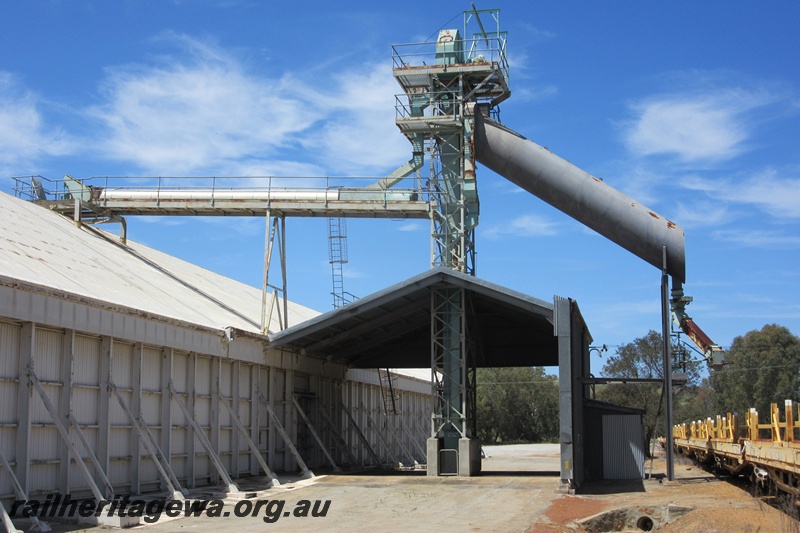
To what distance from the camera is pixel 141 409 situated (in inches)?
931

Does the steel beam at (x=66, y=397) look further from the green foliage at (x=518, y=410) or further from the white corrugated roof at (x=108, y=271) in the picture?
the green foliage at (x=518, y=410)

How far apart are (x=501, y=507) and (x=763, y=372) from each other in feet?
197

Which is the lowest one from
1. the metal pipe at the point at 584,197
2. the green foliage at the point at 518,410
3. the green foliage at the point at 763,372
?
the green foliage at the point at 518,410

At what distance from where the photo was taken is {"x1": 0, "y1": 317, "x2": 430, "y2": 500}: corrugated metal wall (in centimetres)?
1895

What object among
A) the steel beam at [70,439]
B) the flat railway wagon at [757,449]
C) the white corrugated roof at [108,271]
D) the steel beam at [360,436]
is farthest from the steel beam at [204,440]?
the steel beam at [360,436]

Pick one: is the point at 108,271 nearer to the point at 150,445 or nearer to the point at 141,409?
the point at 141,409

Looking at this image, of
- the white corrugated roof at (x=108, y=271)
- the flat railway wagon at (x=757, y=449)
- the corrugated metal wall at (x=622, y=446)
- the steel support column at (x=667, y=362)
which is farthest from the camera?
the corrugated metal wall at (x=622, y=446)

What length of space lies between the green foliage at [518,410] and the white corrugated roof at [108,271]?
58.6 m

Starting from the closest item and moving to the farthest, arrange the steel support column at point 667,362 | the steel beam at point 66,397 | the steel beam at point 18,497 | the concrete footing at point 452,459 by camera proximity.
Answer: the steel beam at point 18,497 < the steel beam at point 66,397 < the steel support column at point 667,362 < the concrete footing at point 452,459

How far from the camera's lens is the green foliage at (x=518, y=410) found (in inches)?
3762

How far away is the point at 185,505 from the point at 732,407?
2588 inches

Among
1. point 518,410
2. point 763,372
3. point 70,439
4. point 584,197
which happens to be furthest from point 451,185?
point 518,410

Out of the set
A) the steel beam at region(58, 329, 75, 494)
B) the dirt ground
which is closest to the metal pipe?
the dirt ground

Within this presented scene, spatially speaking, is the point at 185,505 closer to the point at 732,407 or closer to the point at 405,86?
the point at 405,86
